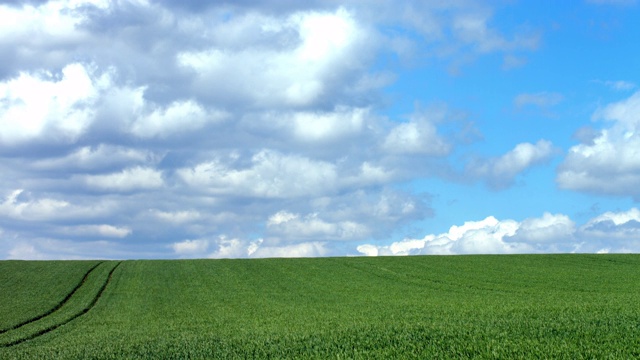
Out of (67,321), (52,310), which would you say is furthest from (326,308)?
(52,310)

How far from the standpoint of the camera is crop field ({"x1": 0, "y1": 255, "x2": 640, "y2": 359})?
20.6m

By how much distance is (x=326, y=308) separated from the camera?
40750 mm

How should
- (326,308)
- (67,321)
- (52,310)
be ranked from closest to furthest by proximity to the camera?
1. (67,321)
2. (326,308)
3. (52,310)

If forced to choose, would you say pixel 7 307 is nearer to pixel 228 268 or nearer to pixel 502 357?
pixel 228 268

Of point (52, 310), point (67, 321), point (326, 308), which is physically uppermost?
point (326, 308)

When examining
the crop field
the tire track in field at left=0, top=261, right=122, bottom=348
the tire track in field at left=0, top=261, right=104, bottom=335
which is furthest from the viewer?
the tire track in field at left=0, top=261, right=104, bottom=335

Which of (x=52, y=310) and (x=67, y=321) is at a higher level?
(x=52, y=310)

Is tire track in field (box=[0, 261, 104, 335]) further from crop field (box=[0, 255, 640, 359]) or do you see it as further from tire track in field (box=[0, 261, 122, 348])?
tire track in field (box=[0, 261, 122, 348])

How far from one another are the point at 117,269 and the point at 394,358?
187 ft

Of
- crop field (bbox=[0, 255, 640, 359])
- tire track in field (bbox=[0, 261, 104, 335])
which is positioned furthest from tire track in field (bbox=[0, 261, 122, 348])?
tire track in field (bbox=[0, 261, 104, 335])

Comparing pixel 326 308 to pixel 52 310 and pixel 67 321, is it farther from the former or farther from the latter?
pixel 52 310

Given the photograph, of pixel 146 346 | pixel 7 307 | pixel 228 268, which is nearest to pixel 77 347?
pixel 146 346

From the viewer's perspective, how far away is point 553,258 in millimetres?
75312

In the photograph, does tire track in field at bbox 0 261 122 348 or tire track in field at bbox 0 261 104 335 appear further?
tire track in field at bbox 0 261 104 335
